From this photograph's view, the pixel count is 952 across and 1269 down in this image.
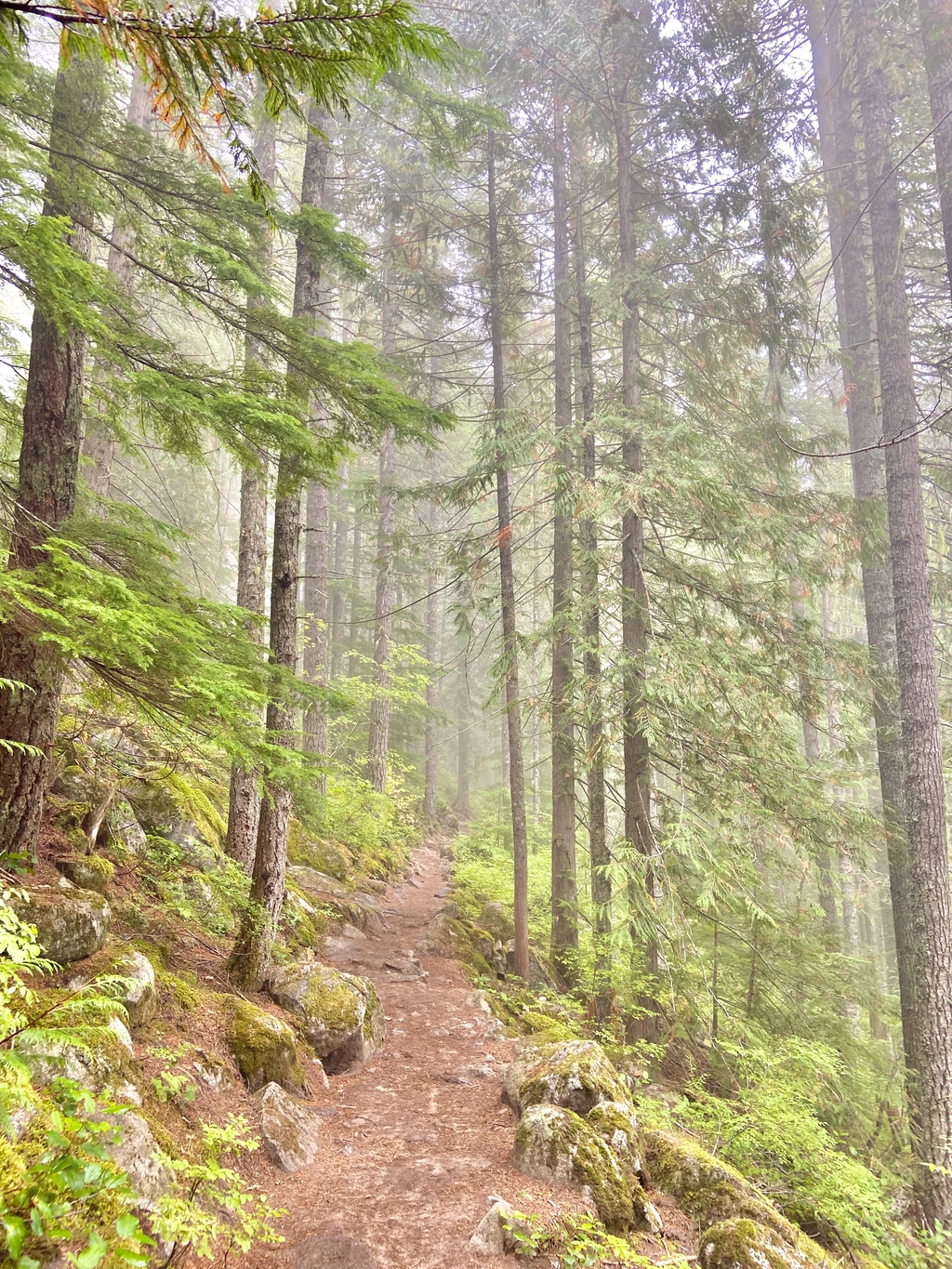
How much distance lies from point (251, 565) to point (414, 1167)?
24.3 ft

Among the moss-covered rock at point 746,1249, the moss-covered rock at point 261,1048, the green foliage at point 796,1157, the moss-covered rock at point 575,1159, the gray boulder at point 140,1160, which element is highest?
the gray boulder at point 140,1160

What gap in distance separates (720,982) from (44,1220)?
33.0ft

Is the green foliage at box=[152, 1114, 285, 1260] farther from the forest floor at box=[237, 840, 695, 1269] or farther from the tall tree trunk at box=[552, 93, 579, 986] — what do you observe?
the tall tree trunk at box=[552, 93, 579, 986]

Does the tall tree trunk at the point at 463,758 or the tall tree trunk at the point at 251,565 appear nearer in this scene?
the tall tree trunk at the point at 251,565

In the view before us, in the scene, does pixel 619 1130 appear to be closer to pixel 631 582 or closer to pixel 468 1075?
pixel 468 1075

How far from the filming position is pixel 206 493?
18.9 m

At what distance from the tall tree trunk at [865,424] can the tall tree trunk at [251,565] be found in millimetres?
7901

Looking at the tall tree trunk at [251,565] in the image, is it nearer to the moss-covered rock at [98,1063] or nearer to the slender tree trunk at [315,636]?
the slender tree trunk at [315,636]

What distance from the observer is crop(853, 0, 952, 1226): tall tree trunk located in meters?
7.68

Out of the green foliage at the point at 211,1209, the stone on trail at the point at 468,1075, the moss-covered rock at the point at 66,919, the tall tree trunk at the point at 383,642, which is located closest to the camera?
the green foliage at the point at 211,1209

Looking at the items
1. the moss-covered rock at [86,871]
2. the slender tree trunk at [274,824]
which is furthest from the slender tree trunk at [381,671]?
the moss-covered rock at [86,871]

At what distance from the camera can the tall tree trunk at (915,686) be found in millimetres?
7680

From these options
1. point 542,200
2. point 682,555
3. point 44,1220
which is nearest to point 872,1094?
point 682,555

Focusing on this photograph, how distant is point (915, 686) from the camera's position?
8641 millimetres
